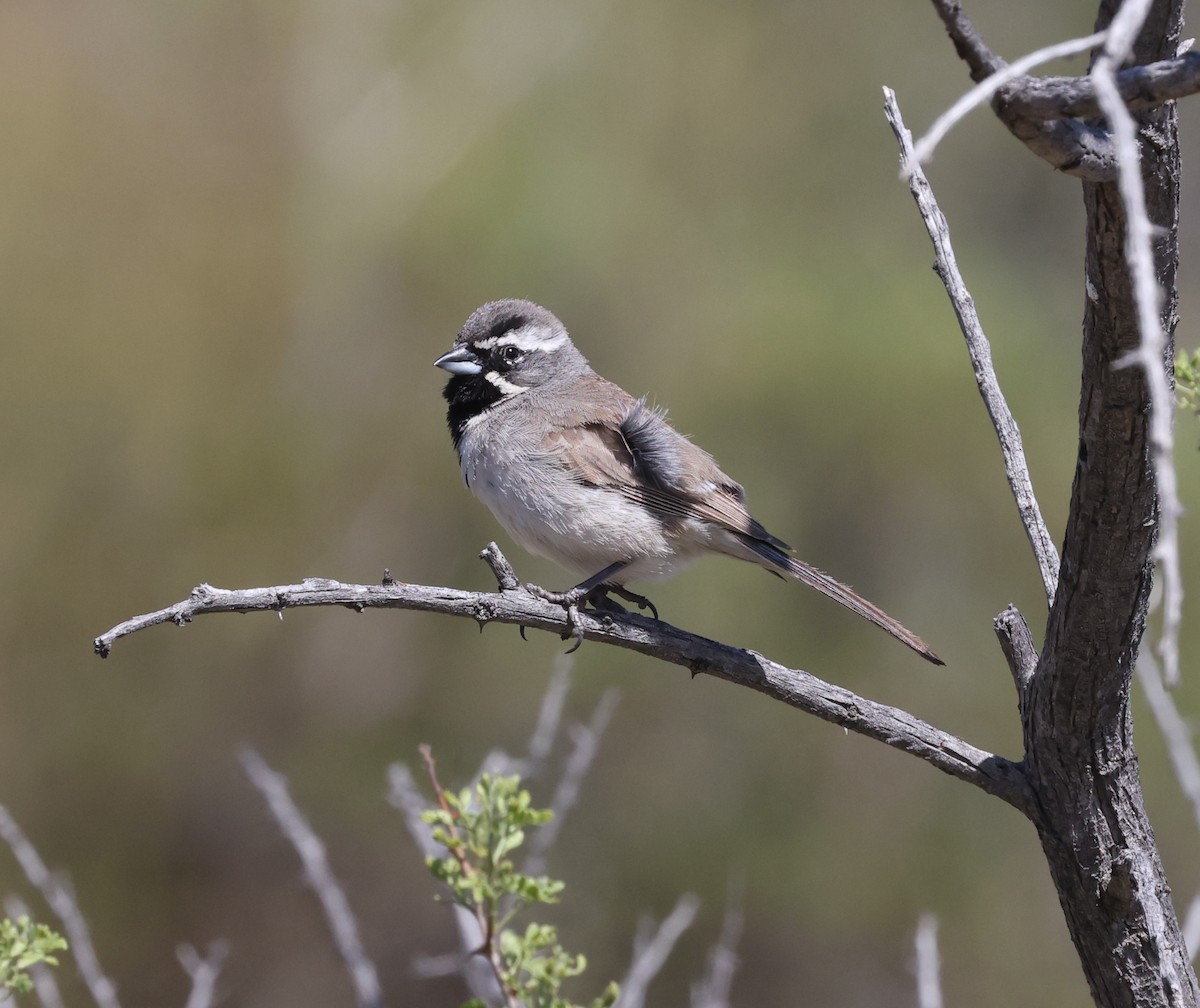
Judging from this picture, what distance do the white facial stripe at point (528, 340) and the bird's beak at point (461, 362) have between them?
7 cm

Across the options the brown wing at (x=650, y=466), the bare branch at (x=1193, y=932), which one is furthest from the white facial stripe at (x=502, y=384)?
the bare branch at (x=1193, y=932)

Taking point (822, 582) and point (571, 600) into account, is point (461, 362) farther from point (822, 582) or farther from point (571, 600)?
point (822, 582)

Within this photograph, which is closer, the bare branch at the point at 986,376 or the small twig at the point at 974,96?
the small twig at the point at 974,96

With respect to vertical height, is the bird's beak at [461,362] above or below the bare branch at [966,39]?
above

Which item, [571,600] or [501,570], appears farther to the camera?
[571,600]

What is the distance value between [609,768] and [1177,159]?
687 centimetres

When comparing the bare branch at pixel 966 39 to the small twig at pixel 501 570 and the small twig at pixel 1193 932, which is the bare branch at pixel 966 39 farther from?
the small twig at pixel 1193 932

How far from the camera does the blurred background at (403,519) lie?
8266mm

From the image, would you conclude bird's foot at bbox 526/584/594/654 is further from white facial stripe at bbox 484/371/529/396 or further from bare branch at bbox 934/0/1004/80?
bare branch at bbox 934/0/1004/80

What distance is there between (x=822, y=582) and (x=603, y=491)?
0.84 metres

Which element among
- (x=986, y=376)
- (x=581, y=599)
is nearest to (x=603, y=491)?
(x=581, y=599)

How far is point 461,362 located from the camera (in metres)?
5.24

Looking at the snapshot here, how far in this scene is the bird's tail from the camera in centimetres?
430

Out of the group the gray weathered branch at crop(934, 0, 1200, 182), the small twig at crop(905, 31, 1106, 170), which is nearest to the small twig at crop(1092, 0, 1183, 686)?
the small twig at crop(905, 31, 1106, 170)
